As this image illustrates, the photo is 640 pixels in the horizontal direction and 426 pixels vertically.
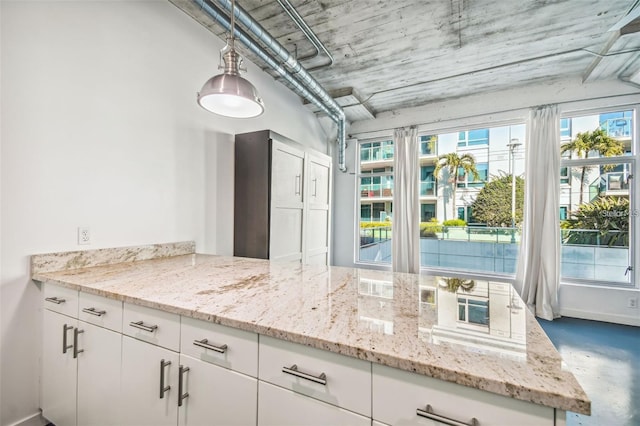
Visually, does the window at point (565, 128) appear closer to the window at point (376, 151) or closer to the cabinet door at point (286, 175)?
the window at point (376, 151)

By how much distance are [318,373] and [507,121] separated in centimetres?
425

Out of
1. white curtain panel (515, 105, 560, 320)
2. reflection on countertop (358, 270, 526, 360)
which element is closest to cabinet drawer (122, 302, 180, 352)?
reflection on countertop (358, 270, 526, 360)

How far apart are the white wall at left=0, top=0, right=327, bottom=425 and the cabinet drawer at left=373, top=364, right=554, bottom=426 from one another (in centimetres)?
193

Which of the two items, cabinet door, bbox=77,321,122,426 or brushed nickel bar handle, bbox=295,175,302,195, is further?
brushed nickel bar handle, bbox=295,175,302,195

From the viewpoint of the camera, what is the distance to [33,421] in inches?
60.8

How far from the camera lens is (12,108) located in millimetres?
1453

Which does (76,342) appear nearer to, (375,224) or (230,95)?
Answer: (230,95)

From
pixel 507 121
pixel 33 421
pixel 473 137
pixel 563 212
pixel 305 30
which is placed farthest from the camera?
pixel 473 137

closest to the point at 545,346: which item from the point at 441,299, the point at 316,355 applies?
the point at 441,299

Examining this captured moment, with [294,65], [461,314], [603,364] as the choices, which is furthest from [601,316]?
[294,65]

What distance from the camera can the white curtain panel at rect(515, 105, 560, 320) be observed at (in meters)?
3.35

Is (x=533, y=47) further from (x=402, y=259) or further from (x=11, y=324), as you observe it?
(x=11, y=324)

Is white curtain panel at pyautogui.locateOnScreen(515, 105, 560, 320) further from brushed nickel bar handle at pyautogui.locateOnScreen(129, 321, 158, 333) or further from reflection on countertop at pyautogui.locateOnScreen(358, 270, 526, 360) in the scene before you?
brushed nickel bar handle at pyautogui.locateOnScreen(129, 321, 158, 333)

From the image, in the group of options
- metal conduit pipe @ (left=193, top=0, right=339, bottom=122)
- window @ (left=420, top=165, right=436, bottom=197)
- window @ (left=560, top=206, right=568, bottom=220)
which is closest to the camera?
metal conduit pipe @ (left=193, top=0, right=339, bottom=122)
